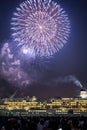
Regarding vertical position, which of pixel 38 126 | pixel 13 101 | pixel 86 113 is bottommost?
pixel 38 126

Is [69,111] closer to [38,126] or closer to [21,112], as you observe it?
[21,112]

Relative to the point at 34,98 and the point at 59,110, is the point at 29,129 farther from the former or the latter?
the point at 34,98

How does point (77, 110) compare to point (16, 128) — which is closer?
point (16, 128)

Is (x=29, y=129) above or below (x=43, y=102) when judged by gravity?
below

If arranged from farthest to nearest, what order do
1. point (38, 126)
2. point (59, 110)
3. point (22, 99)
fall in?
point (22, 99), point (59, 110), point (38, 126)

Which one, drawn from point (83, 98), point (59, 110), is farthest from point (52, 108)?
point (83, 98)

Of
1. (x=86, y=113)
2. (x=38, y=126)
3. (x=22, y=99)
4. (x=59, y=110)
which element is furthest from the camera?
(x=22, y=99)

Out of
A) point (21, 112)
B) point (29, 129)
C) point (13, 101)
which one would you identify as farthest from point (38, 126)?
point (13, 101)
